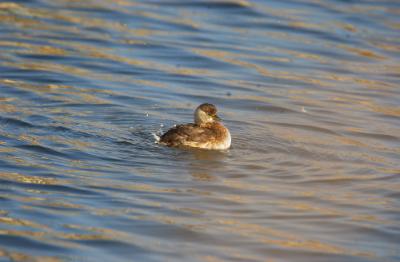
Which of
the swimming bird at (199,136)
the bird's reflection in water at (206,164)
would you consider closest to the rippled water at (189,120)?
the bird's reflection in water at (206,164)

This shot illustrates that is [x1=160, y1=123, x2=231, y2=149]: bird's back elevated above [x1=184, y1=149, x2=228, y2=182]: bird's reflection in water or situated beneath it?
elevated above

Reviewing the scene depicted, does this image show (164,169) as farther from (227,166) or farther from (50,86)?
(50,86)

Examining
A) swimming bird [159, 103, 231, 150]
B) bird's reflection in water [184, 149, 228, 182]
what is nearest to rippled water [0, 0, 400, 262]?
bird's reflection in water [184, 149, 228, 182]

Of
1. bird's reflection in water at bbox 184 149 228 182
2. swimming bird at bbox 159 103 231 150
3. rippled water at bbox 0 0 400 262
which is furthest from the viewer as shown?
swimming bird at bbox 159 103 231 150

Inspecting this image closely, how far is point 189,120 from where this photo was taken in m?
12.9

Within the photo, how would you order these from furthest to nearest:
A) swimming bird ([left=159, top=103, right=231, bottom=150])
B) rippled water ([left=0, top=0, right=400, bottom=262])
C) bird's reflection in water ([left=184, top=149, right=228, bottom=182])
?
swimming bird ([left=159, top=103, right=231, bottom=150]) < bird's reflection in water ([left=184, top=149, right=228, bottom=182]) < rippled water ([left=0, top=0, right=400, bottom=262])

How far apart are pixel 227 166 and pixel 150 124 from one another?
1.98m

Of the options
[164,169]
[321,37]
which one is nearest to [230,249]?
[164,169]

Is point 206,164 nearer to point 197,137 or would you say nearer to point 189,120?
point 197,137

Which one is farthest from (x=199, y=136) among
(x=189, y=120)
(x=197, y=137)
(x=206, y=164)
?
(x=189, y=120)

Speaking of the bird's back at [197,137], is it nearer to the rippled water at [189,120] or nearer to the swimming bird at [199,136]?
the swimming bird at [199,136]

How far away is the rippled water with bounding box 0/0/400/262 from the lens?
821 cm

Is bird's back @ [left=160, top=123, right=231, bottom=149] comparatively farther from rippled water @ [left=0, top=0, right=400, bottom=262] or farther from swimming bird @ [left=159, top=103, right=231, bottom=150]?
rippled water @ [left=0, top=0, right=400, bottom=262]

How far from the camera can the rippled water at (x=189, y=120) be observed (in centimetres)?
821
